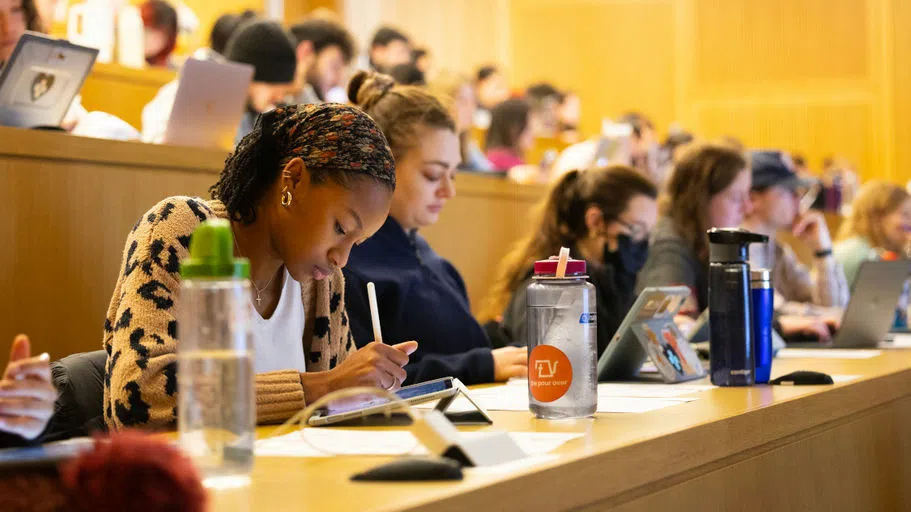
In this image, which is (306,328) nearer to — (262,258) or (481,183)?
(262,258)

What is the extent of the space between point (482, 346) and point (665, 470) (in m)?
1.13

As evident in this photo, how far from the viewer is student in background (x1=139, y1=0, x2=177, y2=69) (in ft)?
14.1

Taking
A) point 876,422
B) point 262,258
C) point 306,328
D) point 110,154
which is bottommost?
point 876,422

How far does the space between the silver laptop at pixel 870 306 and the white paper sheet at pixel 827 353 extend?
0.16ft

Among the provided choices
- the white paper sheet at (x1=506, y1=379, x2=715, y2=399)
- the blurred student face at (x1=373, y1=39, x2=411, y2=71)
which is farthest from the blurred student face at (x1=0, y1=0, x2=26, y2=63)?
the blurred student face at (x1=373, y1=39, x2=411, y2=71)

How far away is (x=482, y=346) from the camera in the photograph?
2.28m

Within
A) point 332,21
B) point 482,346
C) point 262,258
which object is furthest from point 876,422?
point 332,21

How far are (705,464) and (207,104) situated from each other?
1.60 m

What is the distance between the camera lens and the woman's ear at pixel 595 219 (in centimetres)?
265

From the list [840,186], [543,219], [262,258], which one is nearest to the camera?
[262,258]

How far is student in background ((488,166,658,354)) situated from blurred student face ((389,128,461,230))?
1.27ft

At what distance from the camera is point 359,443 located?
1.16 metres

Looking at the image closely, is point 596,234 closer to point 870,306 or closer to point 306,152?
point 870,306

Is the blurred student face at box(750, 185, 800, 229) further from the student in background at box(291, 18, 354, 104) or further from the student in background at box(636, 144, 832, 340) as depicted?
the student in background at box(291, 18, 354, 104)
